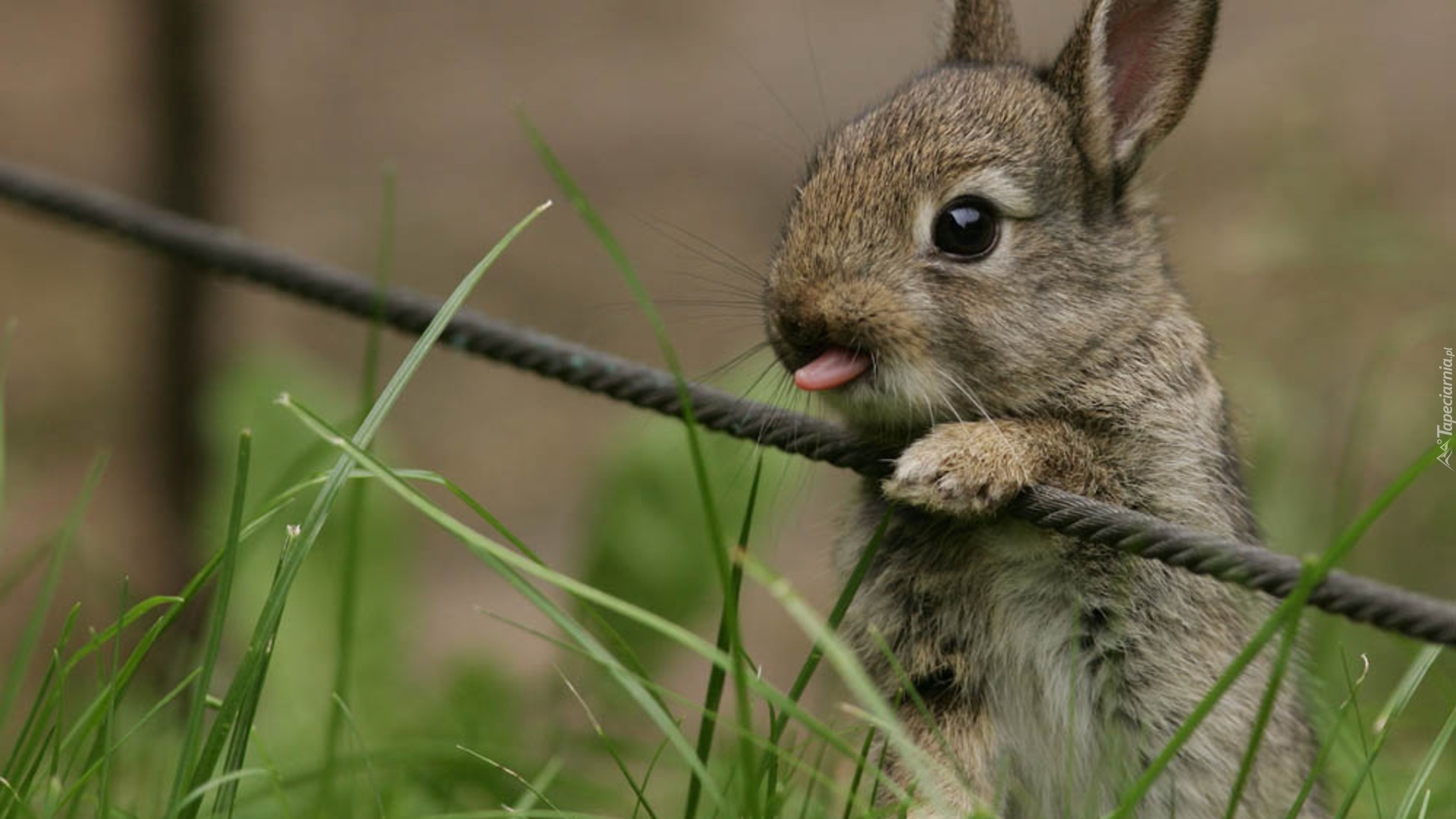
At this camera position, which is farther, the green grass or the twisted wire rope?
the green grass

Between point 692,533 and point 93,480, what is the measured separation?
62.7 inches

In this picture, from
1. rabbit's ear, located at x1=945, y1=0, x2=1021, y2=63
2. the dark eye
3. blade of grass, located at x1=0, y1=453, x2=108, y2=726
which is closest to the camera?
blade of grass, located at x1=0, y1=453, x2=108, y2=726

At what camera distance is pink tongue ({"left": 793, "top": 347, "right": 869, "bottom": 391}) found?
2.33 metres

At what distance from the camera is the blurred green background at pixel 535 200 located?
200 inches

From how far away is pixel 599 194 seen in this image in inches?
242

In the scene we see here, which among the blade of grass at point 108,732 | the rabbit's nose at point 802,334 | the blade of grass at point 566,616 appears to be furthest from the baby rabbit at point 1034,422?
the blade of grass at point 108,732

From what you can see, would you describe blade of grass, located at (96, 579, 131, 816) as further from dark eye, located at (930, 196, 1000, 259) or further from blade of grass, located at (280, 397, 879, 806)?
dark eye, located at (930, 196, 1000, 259)

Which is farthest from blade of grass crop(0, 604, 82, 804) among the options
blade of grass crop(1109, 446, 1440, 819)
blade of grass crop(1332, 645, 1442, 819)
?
blade of grass crop(1332, 645, 1442, 819)

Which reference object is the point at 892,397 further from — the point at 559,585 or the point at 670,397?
the point at 559,585

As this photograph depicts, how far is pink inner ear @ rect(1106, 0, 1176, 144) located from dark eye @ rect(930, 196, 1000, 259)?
34cm

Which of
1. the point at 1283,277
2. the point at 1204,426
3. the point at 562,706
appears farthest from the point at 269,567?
the point at 1283,277

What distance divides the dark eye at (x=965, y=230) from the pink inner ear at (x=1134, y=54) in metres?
0.34

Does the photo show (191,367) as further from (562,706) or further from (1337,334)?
(1337,334)

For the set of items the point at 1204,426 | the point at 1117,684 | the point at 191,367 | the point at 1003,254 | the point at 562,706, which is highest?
the point at 1003,254
